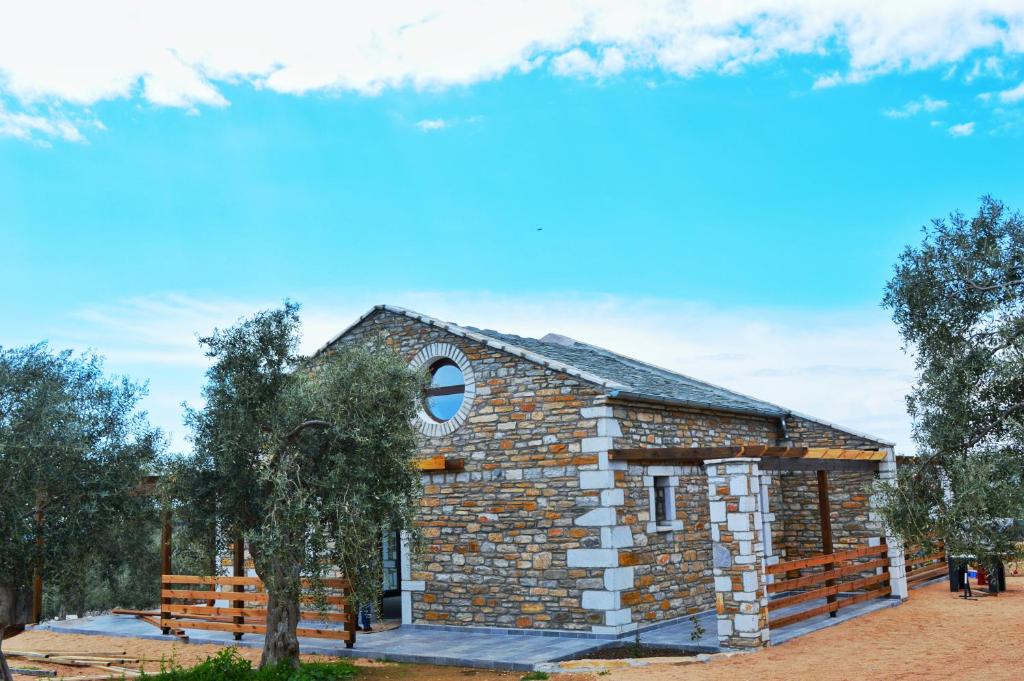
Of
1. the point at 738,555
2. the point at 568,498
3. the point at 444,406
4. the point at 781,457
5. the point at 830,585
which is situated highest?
the point at 444,406

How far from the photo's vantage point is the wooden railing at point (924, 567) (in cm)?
1891

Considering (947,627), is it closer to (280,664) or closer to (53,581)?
(280,664)

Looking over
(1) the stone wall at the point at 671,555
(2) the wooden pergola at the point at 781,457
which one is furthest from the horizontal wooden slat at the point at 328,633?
(2) the wooden pergola at the point at 781,457

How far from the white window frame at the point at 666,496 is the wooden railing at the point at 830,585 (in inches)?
75.3

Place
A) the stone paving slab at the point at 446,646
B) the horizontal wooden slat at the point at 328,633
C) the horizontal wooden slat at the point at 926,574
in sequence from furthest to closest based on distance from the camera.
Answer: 1. the horizontal wooden slat at the point at 926,574
2. the horizontal wooden slat at the point at 328,633
3. the stone paving slab at the point at 446,646

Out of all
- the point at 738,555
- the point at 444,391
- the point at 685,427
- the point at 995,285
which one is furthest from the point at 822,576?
the point at 444,391

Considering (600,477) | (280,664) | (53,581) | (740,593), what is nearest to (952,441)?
(740,593)

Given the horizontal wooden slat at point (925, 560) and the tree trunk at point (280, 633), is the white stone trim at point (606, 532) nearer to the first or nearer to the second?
the tree trunk at point (280, 633)

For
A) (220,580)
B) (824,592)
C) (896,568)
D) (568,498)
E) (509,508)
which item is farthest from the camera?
(896,568)

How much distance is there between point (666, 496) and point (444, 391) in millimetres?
4462

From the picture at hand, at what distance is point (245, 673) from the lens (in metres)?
10.9

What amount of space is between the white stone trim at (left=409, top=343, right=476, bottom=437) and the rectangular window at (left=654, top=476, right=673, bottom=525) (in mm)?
3598

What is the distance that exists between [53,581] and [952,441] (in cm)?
1079

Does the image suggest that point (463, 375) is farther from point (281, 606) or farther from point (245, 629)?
point (245, 629)
